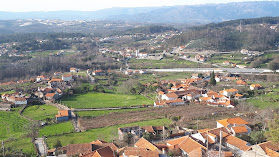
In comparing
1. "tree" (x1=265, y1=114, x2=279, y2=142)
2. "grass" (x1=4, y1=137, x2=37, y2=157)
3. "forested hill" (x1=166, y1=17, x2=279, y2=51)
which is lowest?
"grass" (x1=4, y1=137, x2=37, y2=157)

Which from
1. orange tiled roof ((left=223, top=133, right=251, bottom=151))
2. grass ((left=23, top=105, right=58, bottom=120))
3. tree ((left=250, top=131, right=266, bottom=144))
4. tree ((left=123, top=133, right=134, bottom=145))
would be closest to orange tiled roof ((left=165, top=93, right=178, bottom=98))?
grass ((left=23, top=105, right=58, bottom=120))

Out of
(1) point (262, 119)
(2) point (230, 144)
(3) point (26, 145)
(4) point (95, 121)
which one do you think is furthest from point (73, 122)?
(1) point (262, 119)

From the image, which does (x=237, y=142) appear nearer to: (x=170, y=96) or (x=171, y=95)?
(x=170, y=96)

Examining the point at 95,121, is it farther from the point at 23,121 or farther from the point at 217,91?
the point at 217,91

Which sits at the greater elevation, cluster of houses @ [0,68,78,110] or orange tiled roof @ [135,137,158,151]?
orange tiled roof @ [135,137,158,151]

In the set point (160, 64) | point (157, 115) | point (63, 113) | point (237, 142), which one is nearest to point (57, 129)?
point (63, 113)

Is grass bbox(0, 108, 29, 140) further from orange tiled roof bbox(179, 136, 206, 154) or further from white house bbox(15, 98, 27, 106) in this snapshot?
orange tiled roof bbox(179, 136, 206, 154)

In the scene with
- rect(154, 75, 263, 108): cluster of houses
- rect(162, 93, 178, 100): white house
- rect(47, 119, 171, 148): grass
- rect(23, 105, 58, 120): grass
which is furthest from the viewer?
rect(162, 93, 178, 100): white house

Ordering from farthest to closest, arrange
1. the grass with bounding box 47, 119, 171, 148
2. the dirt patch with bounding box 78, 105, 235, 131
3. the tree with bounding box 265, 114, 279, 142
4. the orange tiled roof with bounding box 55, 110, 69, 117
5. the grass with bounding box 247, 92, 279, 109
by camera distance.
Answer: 1. the grass with bounding box 247, 92, 279, 109
2. the orange tiled roof with bounding box 55, 110, 69, 117
3. the dirt patch with bounding box 78, 105, 235, 131
4. the grass with bounding box 47, 119, 171, 148
5. the tree with bounding box 265, 114, 279, 142
